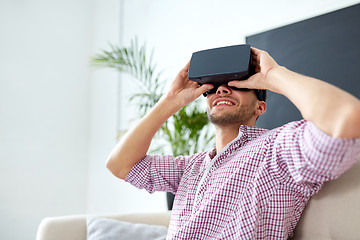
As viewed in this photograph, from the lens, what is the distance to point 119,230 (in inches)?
64.0

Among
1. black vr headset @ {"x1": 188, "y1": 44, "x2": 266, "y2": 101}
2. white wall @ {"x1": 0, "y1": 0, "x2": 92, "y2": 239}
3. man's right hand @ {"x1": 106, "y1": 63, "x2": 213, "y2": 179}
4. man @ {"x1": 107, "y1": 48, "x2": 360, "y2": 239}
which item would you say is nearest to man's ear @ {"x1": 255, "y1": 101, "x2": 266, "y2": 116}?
man @ {"x1": 107, "y1": 48, "x2": 360, "y2": 239}

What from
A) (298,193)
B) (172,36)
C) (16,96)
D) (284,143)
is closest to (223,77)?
(284,143)

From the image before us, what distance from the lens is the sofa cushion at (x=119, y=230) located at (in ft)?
5.23

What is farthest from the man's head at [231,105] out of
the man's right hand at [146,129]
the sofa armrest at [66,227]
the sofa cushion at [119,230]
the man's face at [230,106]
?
the sofa armrest at [66,227]

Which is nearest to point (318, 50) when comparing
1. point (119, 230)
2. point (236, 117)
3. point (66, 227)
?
point (236, 117)

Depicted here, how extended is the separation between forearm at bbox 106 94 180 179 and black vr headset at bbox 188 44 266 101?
237 millimetres

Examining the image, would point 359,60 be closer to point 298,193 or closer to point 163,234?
point 298,193

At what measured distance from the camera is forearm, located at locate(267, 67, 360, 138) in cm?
82

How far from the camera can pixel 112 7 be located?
11.5 feet

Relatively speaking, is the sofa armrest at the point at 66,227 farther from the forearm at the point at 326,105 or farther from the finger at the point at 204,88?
the forearm at the point at 326,105

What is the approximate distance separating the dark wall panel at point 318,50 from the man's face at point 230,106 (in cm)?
70

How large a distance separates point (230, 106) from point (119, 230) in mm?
761

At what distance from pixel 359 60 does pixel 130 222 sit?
1.34 m

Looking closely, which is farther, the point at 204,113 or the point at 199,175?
the point at 204,113
